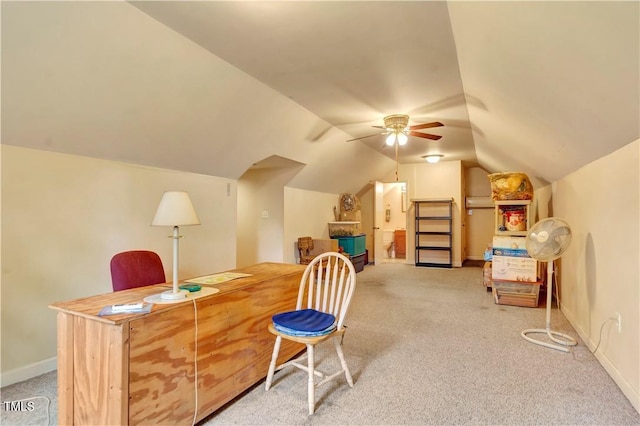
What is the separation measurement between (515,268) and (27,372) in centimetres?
502

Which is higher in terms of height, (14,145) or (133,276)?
(14,145)

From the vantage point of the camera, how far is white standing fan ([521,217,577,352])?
3094mm

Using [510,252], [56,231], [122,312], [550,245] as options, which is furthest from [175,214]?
[510,252]

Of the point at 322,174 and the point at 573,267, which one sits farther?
the point at 322,174

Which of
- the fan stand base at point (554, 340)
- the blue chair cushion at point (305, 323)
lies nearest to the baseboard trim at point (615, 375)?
the fan stand base at point (554, 340)

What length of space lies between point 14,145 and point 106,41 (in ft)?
3.50

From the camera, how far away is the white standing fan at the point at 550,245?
309cm

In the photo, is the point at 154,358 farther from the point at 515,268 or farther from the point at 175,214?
the point at 515,268

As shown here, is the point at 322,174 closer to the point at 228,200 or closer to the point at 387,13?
the point at 228,200

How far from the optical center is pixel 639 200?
211 cm

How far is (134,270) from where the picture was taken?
265 centimetres

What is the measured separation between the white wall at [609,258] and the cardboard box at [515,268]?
0.51m

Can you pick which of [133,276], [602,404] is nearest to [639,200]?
[602,404]

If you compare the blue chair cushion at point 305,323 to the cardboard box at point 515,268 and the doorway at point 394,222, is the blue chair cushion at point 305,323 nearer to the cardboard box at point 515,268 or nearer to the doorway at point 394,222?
the cardboard box at point 515,268
